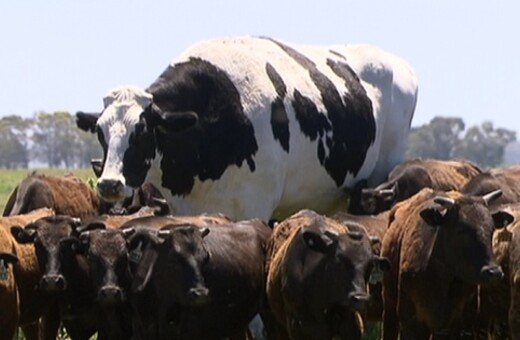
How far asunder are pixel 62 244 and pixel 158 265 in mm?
1425

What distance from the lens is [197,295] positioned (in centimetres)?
1250

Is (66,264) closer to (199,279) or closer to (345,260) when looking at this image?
(199,279)

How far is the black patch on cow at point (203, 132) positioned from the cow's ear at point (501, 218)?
364cm

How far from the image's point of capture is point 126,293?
13.3 metres

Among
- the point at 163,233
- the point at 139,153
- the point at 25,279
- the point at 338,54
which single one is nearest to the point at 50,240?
the point at 25,279

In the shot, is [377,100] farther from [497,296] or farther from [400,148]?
[497,296]

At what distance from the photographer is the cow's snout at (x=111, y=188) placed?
14977 millimetres

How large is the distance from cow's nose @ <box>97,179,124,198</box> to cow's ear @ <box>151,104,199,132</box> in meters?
0.99

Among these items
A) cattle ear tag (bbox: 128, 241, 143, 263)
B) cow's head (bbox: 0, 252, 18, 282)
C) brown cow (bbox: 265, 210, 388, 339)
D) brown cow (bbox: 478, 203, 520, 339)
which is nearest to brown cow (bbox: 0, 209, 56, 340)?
cow's head (bbox: 0, 252, 18, 282)

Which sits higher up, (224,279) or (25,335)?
(224,279)

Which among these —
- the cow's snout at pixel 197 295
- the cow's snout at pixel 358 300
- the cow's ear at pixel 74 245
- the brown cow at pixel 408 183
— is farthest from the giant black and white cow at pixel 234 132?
the cow's snout at pixel 358 300

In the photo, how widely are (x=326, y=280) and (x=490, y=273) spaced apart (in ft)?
4.37

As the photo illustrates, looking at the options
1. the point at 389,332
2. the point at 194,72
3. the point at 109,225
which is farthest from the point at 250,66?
the point at 389,332

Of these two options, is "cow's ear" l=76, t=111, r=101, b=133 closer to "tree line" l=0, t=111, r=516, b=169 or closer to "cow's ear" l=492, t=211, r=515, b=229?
"cow's ear" l=492, t=211, r=515, b=229
